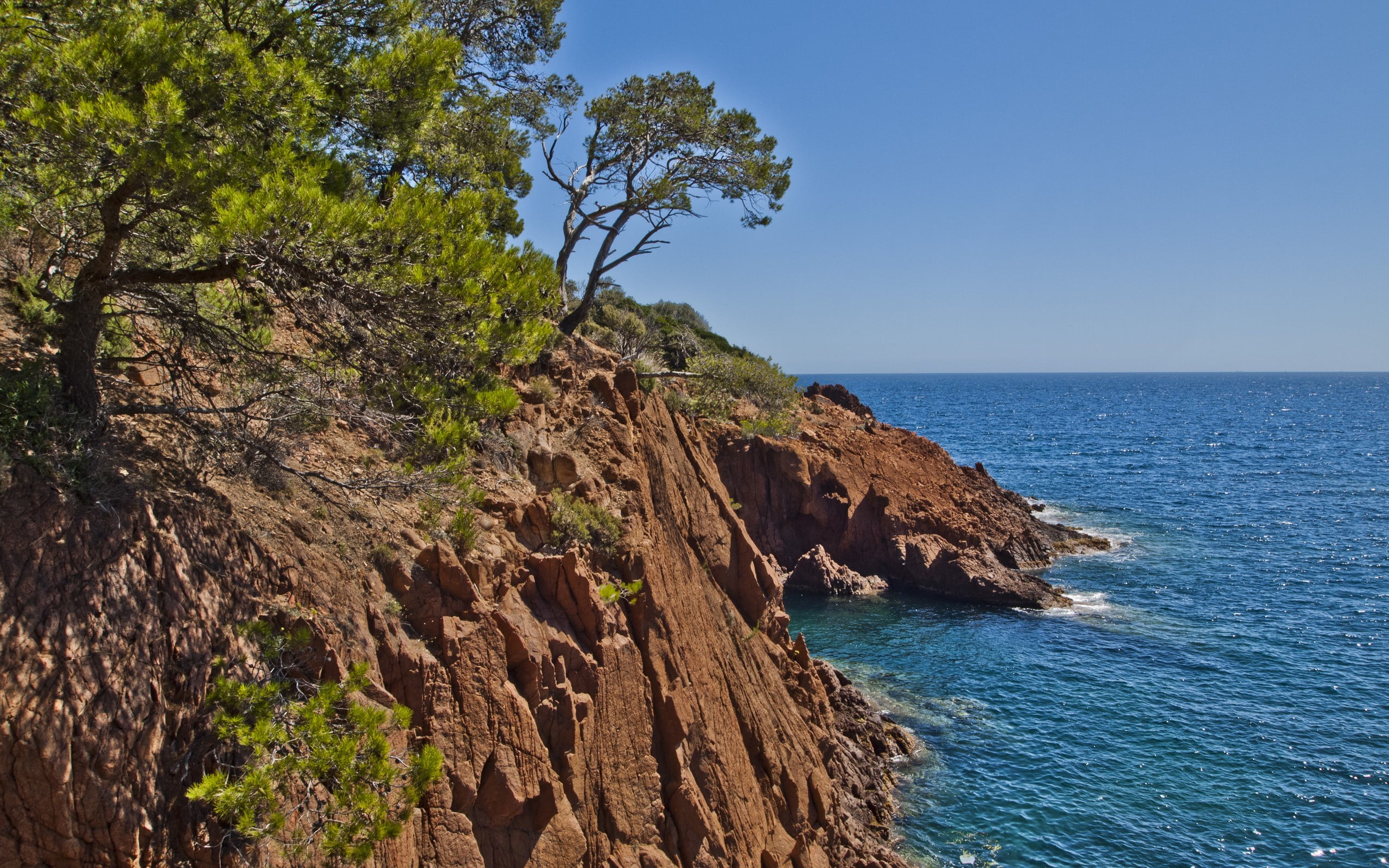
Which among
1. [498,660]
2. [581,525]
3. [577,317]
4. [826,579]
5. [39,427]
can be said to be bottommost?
[826,579]

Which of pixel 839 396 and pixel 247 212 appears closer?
pixel 247 212

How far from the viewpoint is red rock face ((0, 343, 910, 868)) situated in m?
6.48

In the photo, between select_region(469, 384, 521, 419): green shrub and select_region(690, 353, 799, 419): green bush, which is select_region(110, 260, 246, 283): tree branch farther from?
select_region(690, 353, 799, 419): green bush

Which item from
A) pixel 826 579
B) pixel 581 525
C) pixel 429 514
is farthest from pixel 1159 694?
pixel 429 514

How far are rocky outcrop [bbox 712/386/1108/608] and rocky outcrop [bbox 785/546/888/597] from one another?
1049 mm

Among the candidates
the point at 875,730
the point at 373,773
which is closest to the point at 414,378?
the point at 373,773

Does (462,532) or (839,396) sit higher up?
(839,396)

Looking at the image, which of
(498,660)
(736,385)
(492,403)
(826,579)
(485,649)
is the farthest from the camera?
(826,579)

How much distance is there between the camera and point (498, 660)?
1012 cm

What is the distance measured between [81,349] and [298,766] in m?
4.63

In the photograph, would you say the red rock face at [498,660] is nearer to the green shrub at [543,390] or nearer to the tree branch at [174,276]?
the green shrub at [543,390]

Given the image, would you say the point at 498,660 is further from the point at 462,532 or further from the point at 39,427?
the point at 39,427

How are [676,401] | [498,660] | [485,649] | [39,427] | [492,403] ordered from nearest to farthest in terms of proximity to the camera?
[39,427], [492,403], [485,649], [498,660], [676,401]

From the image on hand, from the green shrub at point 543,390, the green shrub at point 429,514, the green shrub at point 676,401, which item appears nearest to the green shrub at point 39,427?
the green shrub at point 429,514
